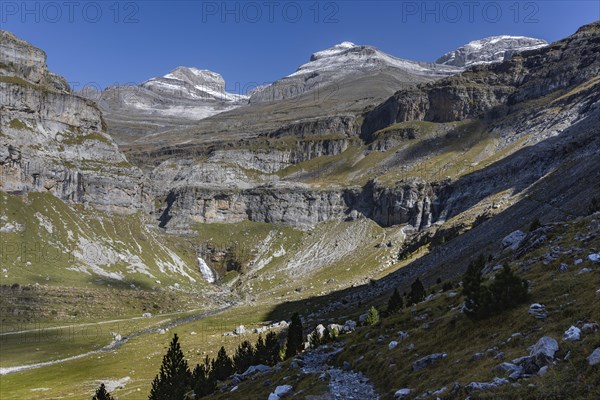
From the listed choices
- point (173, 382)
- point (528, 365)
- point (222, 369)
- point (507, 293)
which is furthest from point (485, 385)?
point (222, 369)

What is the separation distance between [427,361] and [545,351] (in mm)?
10804

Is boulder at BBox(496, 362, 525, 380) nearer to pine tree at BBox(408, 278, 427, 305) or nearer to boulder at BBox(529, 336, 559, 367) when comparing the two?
boulder at BBox(529, 336, 559, 367)

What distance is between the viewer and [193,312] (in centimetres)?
19012

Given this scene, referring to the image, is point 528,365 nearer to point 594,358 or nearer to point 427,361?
point 594,358

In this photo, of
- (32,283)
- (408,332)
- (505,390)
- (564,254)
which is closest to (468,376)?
(505,390)

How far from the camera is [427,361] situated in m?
30.1

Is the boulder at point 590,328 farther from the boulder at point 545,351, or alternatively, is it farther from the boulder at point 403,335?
the boulder at point 403,335

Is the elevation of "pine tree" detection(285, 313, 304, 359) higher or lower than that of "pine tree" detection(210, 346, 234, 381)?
higher

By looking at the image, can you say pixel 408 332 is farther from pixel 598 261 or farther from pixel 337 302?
pixel 337 302

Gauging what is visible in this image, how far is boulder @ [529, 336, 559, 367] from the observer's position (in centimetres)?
2006

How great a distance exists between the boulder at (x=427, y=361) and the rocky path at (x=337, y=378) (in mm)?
3284

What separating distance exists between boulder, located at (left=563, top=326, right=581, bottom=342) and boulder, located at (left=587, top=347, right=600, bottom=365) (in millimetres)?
2547

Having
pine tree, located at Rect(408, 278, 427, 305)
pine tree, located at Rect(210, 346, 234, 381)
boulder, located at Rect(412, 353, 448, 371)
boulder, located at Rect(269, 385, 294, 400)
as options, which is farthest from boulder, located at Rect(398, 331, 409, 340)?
pine tree, located at Rect(210, 346, 234, 381)

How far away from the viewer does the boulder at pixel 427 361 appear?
29.7 metres
